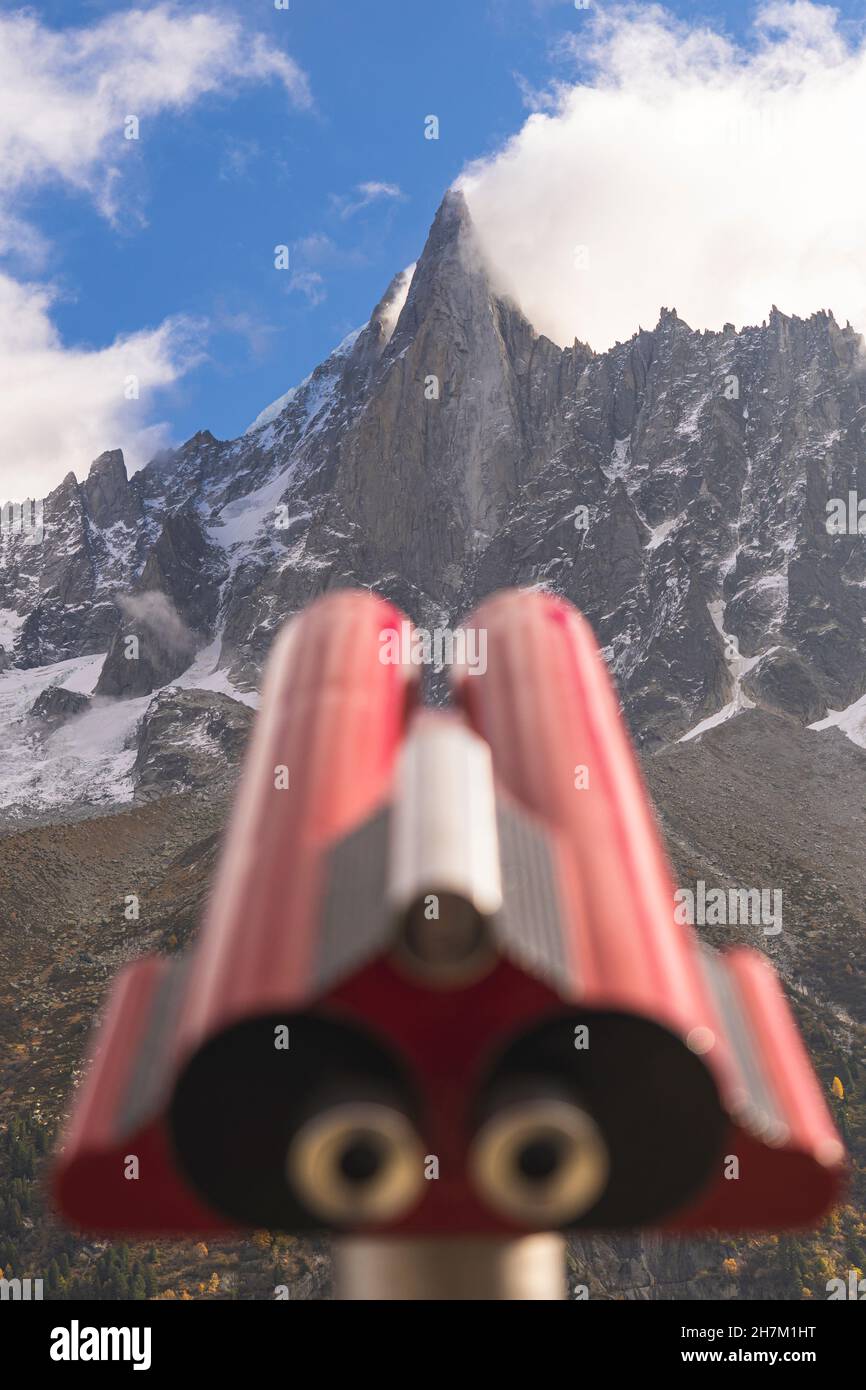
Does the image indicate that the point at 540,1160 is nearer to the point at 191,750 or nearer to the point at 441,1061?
the point at 441,1061

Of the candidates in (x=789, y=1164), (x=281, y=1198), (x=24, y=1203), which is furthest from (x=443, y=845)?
(x=24, y=1203)

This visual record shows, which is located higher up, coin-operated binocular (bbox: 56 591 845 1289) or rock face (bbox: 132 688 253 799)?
rock face (bbox: 132 688 253 799)

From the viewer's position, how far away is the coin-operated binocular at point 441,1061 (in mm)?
8539

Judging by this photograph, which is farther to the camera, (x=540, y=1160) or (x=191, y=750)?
(x=191, y=750)

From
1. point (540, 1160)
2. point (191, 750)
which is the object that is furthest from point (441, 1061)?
point (191, 750)

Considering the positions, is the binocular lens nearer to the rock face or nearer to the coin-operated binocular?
the coin-operated binocular

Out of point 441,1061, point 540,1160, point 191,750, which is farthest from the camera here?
point 191,750

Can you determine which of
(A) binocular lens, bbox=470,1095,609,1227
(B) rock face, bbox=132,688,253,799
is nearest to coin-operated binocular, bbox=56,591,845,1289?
(A) binocular lens, bbox=470,1095,609,1227

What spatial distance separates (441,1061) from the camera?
349 inches

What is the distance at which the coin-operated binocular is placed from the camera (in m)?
8.54

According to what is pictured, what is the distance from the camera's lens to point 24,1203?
60219 mm

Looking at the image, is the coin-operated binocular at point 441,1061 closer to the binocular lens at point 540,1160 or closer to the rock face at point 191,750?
the binocular lens at point 540,1160

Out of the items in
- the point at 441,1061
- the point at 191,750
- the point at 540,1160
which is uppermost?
the point at 191,750
